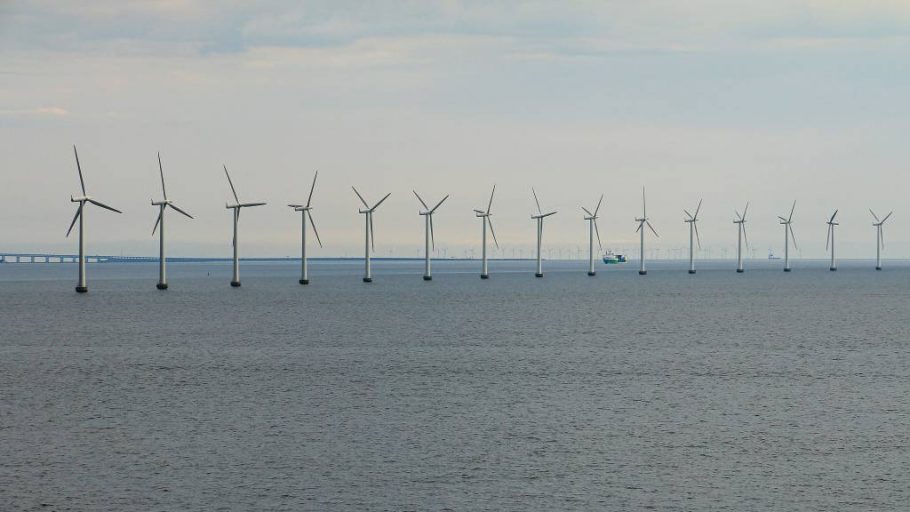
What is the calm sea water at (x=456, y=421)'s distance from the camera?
24.0 meters

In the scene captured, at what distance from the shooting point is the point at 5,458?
27641 millimetres

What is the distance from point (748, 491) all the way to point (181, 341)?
5252 cm

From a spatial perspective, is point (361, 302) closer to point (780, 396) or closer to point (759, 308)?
point (759, 308)

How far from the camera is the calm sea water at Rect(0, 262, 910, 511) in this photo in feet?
78.8

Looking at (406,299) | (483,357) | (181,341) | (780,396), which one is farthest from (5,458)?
(406,299)

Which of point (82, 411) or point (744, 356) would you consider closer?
point (82, 411)

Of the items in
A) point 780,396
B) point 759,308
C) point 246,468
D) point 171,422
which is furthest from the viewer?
point 759,308

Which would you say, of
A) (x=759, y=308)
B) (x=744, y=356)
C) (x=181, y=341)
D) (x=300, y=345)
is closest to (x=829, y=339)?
(x=744, y=356)

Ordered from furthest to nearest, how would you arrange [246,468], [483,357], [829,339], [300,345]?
1. [829,339]
2. [300,345]
3. [483,357]
4. [246,468]

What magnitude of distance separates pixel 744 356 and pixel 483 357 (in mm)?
12630

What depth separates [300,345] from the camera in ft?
222

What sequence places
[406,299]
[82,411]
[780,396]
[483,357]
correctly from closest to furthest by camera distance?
[82,411]
[780,396]
[483,357]
[406,299]

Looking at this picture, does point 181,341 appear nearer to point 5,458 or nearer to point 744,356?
point 744,356

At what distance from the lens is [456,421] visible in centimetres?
3450
